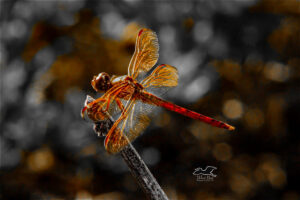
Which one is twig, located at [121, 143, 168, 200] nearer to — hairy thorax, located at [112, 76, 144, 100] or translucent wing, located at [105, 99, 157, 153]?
translucent wing, located at [105, 99, 157, 153]

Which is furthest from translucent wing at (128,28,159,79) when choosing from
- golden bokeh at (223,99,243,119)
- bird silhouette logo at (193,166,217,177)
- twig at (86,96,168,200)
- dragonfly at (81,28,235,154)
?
golden bokeh at (223,99,243,119)

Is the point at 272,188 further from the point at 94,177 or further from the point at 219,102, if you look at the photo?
the point at 94,177

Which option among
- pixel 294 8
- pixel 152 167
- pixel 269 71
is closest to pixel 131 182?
pixel 152 167
